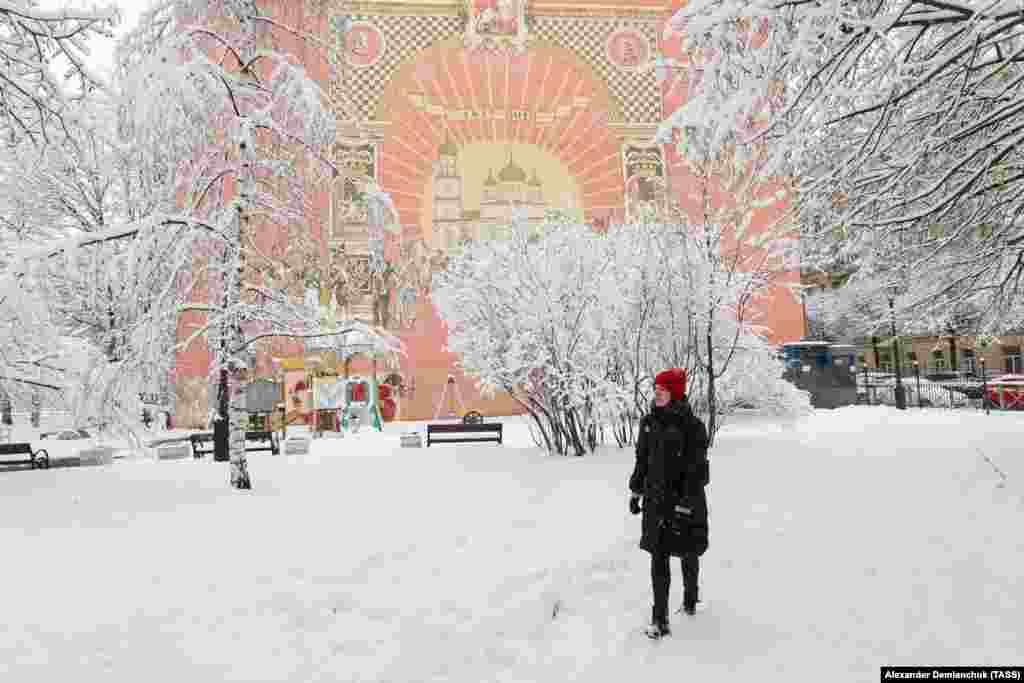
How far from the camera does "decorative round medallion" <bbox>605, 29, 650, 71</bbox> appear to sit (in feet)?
93.3

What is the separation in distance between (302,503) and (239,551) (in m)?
2.31

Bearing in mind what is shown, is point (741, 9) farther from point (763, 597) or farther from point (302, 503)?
point (302, 503)

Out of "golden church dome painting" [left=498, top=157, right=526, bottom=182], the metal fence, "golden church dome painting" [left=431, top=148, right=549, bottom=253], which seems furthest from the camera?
"golden church dome painting" [left=498, top=157, right=526, bottom=182]

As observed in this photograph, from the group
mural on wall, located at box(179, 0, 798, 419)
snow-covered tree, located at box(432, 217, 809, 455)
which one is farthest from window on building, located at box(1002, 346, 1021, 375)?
snow-covered tree, located at box(432, 217, 809, 455)

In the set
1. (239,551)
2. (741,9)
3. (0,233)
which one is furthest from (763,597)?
(0,233)

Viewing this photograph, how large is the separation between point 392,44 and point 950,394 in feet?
80.5

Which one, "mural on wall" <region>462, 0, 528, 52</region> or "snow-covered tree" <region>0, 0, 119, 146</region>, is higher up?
"mural on wall" <region>462, 0, 528, 52</region>

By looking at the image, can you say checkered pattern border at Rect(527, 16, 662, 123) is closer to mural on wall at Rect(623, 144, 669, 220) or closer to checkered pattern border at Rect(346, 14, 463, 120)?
mural on wall at Rect(623, 144, 669, 220)

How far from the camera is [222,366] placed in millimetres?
9188

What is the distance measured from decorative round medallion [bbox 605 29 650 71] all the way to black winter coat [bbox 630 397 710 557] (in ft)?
89.8

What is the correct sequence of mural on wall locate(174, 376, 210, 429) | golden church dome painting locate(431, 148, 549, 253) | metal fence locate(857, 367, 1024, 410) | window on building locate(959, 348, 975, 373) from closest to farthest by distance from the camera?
metal fence locate(857, 367, 1024, 410)
mural on wall locate(174, 376, 210, 429)
golden church dome painting locate(431, 148, 549, 253)
window on building locate(959, 348, 975, 373)

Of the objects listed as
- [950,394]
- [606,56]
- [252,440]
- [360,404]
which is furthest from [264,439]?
[950,394]

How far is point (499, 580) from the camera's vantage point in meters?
5.25

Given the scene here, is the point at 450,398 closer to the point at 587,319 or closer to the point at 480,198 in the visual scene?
the point at 480,198
